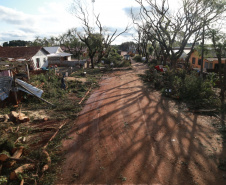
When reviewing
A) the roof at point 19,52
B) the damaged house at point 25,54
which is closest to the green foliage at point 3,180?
the damaged house at point 25,54

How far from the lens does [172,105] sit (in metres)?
10.8

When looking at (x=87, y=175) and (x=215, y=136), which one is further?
(x=215, y=136)

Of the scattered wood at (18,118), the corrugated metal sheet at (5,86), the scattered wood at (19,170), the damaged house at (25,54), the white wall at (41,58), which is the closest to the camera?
the scattered wood at (19,170)

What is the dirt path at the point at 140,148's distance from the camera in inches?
192

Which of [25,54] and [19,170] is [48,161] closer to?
[19,170]

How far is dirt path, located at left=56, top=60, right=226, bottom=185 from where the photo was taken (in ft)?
16.0

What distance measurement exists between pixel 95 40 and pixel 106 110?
65.6ft

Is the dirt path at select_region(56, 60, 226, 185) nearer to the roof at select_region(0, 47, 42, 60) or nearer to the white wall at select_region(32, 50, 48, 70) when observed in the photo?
the roof at select_region(0, 47, 42, 60)

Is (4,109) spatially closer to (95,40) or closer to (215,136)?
(215,136)

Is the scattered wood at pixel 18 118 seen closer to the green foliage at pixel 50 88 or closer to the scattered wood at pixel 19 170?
the scattered wood at pixel 19 170

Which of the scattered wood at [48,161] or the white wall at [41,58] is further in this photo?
the white wall at [41,58]

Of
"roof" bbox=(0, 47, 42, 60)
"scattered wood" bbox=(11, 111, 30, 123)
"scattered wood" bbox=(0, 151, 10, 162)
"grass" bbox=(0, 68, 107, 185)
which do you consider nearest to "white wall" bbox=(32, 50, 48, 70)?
"roof" bbox=(0, 47, 42, 60)

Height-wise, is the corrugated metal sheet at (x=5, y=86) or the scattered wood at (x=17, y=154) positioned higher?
the corrugated metal sheet at (x=5, y=86)

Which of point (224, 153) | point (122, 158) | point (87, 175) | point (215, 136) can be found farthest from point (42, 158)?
point (215, 136)
